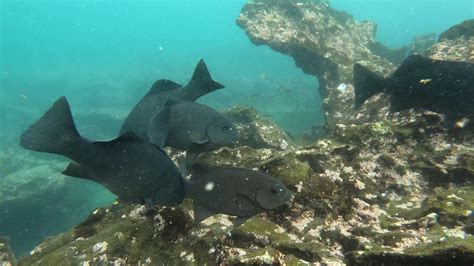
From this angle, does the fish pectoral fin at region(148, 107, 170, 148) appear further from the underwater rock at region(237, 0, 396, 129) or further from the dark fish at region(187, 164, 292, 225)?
the underwater rock at region(237, 0, 396, 129)

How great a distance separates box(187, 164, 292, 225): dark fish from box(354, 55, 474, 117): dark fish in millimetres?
3591

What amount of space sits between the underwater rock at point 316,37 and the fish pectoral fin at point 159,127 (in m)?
8.39

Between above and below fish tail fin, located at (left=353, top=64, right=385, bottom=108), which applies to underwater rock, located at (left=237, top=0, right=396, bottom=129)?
above

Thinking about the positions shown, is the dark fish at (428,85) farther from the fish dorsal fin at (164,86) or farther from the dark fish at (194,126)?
the fish dorsal fin at (164,86)

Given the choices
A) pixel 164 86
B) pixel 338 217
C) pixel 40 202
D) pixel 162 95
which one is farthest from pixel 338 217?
pixel 40 202

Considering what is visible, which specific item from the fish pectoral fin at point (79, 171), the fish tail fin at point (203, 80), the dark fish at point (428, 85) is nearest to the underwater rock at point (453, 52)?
the dark fish at point (428, 85)

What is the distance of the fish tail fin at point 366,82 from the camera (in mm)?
6254

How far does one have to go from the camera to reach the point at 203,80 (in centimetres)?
512

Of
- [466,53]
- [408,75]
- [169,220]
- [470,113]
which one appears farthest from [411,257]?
[466,53]

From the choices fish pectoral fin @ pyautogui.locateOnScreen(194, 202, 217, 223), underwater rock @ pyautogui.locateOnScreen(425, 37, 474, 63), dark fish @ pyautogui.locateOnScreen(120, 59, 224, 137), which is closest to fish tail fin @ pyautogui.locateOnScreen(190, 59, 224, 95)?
dark fish @ pyautogui.locateOnScreen(120, 59, 224, 137)

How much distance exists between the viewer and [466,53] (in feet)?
27.1

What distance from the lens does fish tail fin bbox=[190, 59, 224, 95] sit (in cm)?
504

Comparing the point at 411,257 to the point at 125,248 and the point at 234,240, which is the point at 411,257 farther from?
the point at 125,248

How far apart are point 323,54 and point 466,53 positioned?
22.4 ft
